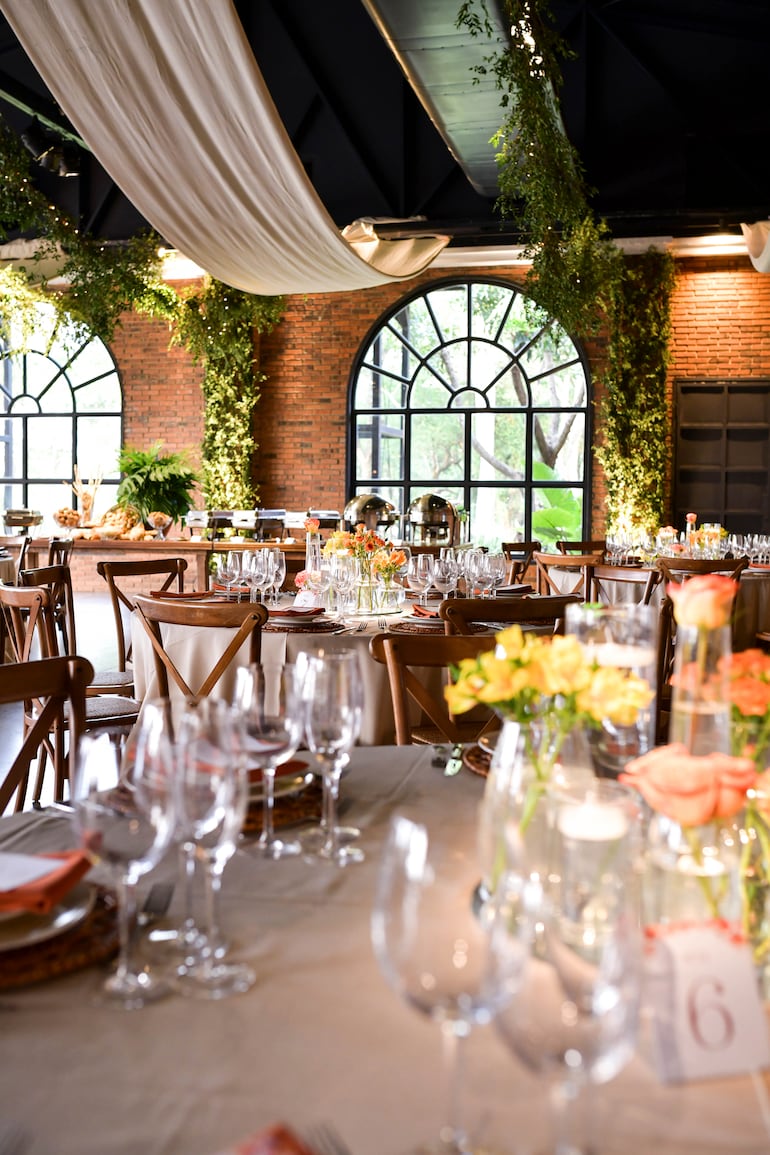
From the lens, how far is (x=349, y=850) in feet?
4.75

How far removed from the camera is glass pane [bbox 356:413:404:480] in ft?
39.9

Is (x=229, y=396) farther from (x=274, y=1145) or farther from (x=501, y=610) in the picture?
(x=274, y=1145)

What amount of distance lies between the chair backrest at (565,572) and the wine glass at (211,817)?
4731 millimetres

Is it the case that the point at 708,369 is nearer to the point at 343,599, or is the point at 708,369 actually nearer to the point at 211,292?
the point at 211,292

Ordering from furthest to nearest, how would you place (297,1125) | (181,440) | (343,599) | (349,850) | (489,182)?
(181,440)
(489,182)
(343,599)
(349,850)
(297,1125)

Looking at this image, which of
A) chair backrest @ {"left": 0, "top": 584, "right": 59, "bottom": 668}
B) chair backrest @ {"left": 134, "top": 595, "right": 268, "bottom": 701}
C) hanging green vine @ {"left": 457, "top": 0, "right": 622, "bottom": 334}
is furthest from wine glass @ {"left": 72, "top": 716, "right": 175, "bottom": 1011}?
hanging green vine @ {"left": 457, "top": 0, "right": 622, "bottom": 334}

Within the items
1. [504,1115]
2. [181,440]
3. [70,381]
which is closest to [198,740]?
[504,1115]

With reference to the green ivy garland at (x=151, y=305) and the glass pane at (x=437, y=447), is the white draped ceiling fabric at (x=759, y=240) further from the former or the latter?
the green ivy garland at (x=151, y=305)

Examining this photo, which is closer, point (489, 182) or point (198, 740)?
point (198, 740)

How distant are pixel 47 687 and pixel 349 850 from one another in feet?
3.13

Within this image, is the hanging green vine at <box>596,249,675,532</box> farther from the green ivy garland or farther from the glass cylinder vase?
the glass cylinder vase

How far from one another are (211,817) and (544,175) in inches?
319

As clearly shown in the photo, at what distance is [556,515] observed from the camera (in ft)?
38.7

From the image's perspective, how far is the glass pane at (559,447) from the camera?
11703mm
